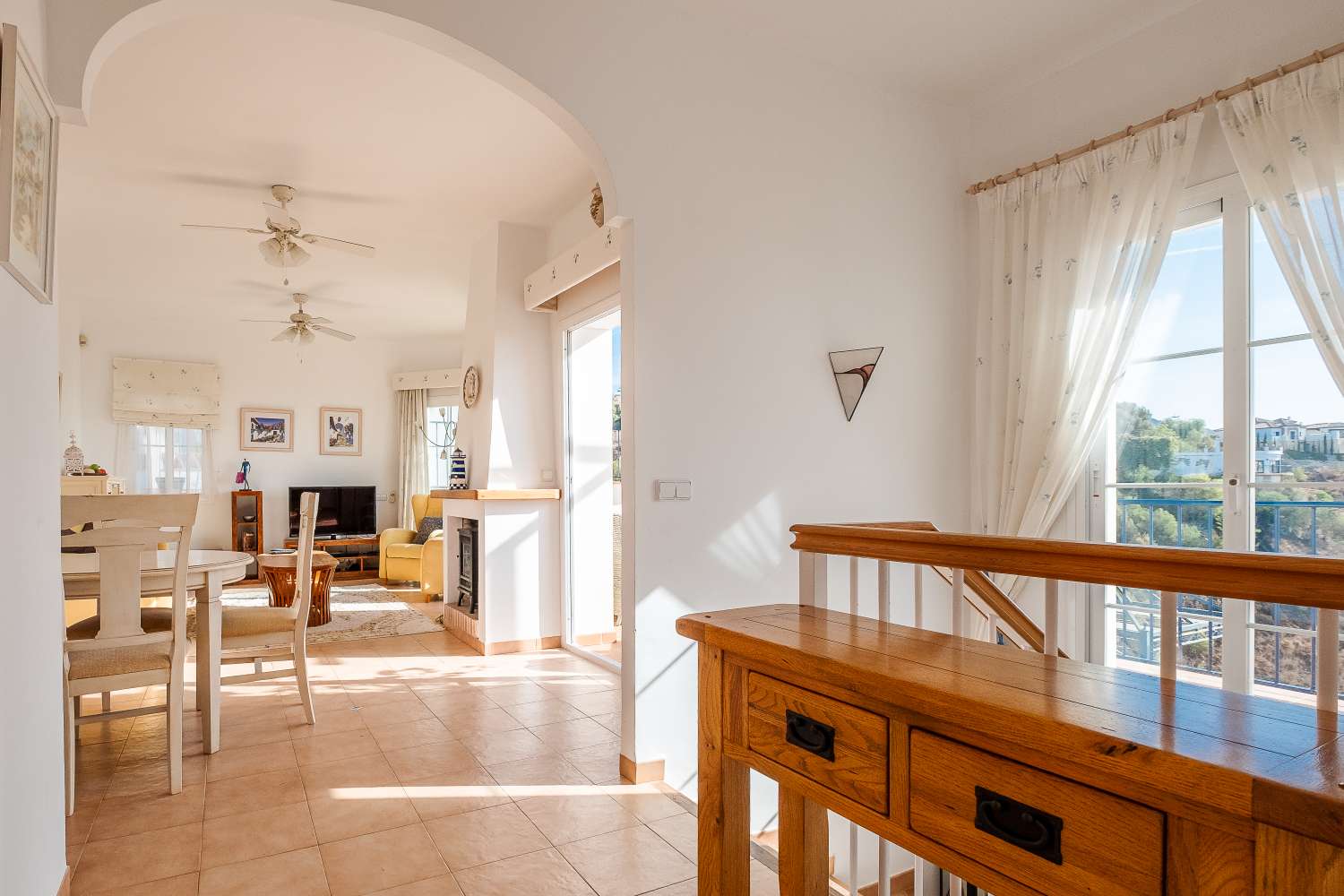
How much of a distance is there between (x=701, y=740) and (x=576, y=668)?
3.20 metres

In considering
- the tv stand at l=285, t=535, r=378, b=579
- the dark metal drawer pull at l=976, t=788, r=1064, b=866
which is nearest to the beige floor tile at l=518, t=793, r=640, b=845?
the dark metal drawer pull at l=976, t=788, r=1064, b=866

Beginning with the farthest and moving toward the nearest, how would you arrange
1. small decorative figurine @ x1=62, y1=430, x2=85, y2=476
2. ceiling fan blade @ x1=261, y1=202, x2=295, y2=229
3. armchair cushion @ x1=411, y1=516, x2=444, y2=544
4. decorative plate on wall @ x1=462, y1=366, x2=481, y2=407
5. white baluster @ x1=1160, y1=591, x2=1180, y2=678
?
armchair cushion @ x1=411, y1=516, x2=444, y2=544
small decorative figurine @ x1=62, y1=430, x2=85, y2=476
decorative plate on wall @ x1=462, y1=366, x2=481, y2=407
ceiling fan blade @ x1=261, y1=202, x2=295, y2=229
white baluster @ x1=1160, y1=591, x2=1180, y2=678

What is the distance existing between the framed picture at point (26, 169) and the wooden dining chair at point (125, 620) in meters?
1.06

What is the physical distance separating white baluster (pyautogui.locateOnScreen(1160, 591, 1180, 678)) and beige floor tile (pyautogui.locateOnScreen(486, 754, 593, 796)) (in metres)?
2.24

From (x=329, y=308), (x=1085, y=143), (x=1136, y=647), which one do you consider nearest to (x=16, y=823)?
(x=1136, y=647)

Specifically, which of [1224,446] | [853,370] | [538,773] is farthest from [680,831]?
[1224,446]

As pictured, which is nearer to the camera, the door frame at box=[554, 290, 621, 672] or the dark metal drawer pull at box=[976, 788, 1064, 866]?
the dark metal drawer pull at box=[976, 788, 1064, 866]

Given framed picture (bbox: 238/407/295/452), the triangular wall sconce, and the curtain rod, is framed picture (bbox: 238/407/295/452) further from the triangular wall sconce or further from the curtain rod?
the curtain rod

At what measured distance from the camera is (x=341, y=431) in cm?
927

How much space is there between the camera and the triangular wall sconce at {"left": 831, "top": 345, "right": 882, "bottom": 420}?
345cm

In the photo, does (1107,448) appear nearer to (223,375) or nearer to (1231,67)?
(1231,67)

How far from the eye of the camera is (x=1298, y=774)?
0.79 meters

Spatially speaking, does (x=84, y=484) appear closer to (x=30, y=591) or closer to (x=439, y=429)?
(x=439, y=429)

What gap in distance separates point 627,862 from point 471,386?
4.00 meters
